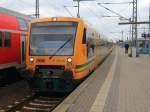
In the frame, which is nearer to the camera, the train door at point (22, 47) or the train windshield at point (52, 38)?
the train windshield at point (52, 38)

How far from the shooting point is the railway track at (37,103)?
13.0m

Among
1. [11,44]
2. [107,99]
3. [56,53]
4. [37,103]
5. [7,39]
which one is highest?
[7,39]

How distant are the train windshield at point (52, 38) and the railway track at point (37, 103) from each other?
5.29ft

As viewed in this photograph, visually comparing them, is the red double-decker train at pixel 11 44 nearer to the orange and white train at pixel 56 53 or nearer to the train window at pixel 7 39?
the train window at pixel 7 39

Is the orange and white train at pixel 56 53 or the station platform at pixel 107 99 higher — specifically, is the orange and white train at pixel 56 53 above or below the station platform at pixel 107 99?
above

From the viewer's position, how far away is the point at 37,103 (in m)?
14.2

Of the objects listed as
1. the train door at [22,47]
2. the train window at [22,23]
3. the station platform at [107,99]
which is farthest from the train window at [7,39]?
the station platform at [107,99]

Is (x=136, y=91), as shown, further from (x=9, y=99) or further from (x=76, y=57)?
(x=9, y=99)

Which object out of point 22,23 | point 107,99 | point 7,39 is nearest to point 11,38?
point 7,39

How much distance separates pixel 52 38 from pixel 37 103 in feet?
8.75

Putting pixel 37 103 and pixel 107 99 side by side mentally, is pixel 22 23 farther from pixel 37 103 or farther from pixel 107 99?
pixel 107 99

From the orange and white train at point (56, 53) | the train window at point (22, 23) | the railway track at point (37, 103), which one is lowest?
the railway track at point (37, 103)

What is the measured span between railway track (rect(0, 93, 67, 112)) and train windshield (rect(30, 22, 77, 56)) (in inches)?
63.5

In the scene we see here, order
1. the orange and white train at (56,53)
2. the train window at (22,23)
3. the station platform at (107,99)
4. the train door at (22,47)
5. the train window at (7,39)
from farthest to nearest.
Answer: the train window at (22,23)
the train door at (22,47)
the train window at (7,39)
the orange and white train at (56,53)
the station platform at (107,99)
